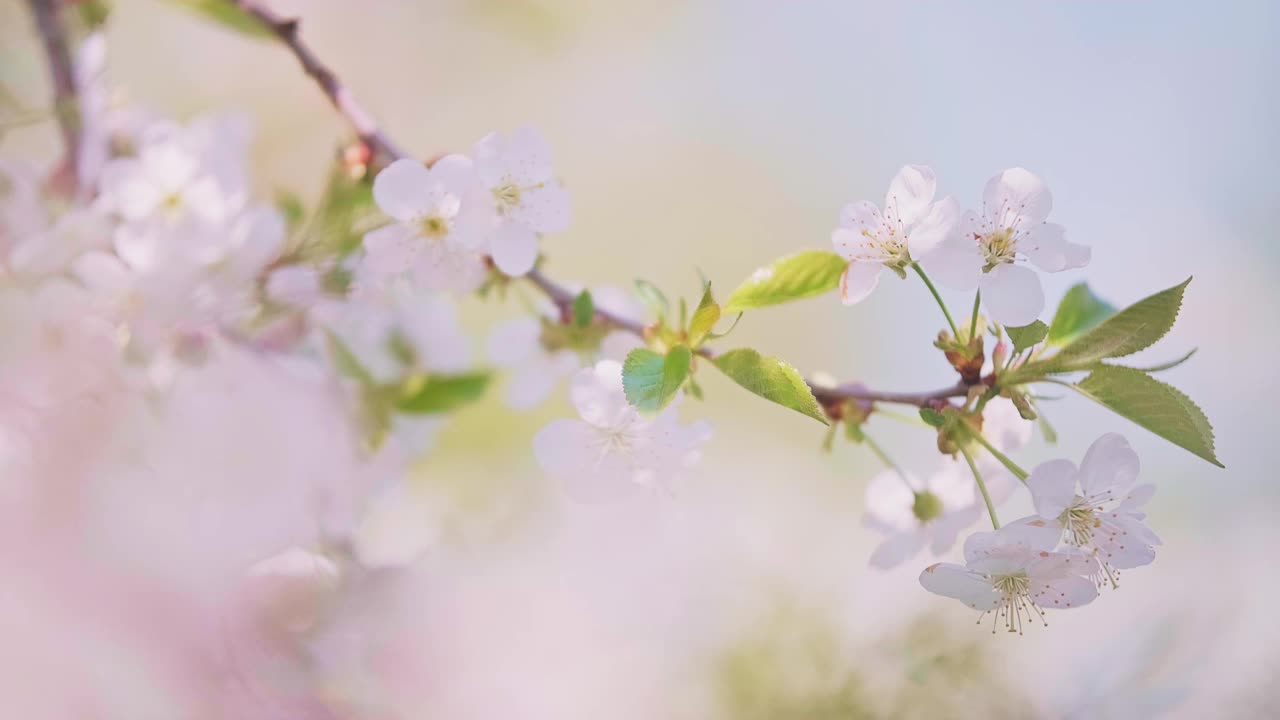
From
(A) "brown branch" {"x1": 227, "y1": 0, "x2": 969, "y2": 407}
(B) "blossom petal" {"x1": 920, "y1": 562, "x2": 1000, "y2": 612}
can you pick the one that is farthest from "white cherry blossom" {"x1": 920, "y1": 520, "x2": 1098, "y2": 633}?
(A) "brown branch" {"x1": 227, "y1": 0, "x2": 969, "y2": 407}

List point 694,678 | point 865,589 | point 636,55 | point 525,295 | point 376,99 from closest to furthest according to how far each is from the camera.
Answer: point 525,295
point 694,678
point 865,589
point 376,99
point 636,55

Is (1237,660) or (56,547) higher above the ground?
(56,547)

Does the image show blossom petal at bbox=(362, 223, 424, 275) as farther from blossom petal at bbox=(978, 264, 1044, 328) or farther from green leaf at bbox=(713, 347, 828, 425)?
blossom petal at bbox=(978, 264, 1044, 328)

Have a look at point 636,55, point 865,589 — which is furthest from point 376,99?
point 865,589

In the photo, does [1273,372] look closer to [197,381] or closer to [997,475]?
[997,475]

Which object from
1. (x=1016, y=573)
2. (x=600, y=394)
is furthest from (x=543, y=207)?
Answer: (x=1016, y=573)

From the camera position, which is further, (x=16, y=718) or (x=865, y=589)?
(x=865, y=589)

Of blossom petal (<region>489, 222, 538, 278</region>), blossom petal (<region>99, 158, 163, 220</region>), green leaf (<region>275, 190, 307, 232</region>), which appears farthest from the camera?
green leaf (<region>275, 190, 307, 232</region>)
